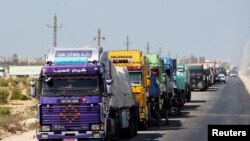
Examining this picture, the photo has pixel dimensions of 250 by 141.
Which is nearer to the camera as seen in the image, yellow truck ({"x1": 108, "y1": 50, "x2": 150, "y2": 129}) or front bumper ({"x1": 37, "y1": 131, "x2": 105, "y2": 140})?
front bumper ({"x1": 37, "y1": 131, "x2": 105, "y2": 140})

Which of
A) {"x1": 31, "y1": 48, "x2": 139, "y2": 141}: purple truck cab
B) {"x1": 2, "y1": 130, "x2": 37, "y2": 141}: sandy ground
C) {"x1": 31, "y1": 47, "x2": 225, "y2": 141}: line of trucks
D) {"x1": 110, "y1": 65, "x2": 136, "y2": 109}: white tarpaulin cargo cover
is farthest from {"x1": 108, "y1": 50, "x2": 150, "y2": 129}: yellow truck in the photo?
{"x1": 31, "y1": 48, "x2": 139, "y2": 141}: purple truck cab

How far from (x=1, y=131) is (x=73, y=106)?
983 centimetres

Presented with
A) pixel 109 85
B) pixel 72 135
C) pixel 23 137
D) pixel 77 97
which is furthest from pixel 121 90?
pixel 72 135

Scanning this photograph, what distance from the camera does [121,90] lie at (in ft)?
84.9

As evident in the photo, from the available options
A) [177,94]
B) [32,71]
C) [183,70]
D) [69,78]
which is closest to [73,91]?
[69,78]

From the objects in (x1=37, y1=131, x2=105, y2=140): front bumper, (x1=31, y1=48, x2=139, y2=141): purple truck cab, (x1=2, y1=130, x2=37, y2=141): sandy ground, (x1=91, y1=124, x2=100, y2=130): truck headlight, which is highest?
Answer: (x1=31, y1=48, x2=139, y2=141): purple truck cab

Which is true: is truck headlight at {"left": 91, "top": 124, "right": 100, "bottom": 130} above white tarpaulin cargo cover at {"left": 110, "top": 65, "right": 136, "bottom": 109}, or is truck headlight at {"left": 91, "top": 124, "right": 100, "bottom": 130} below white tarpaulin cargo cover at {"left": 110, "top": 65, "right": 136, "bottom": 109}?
below

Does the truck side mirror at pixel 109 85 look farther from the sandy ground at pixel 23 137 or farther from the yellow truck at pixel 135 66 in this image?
the yellow truck at pixel 135 66

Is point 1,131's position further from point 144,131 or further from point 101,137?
point 101,137

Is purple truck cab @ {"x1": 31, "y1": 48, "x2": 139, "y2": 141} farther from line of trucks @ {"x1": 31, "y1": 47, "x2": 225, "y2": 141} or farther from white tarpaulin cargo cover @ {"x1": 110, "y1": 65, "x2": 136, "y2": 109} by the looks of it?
white tarpaulin cargo cover @ {"x1": 110, "y1": 65, "x2": 136, "y2": 109}

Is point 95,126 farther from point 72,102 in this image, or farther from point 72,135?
point 72,102

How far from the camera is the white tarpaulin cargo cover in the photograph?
80.0ft

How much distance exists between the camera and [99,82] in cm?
2178

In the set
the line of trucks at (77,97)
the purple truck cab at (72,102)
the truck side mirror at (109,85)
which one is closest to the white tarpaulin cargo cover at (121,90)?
the line of trucks at (77,97)
